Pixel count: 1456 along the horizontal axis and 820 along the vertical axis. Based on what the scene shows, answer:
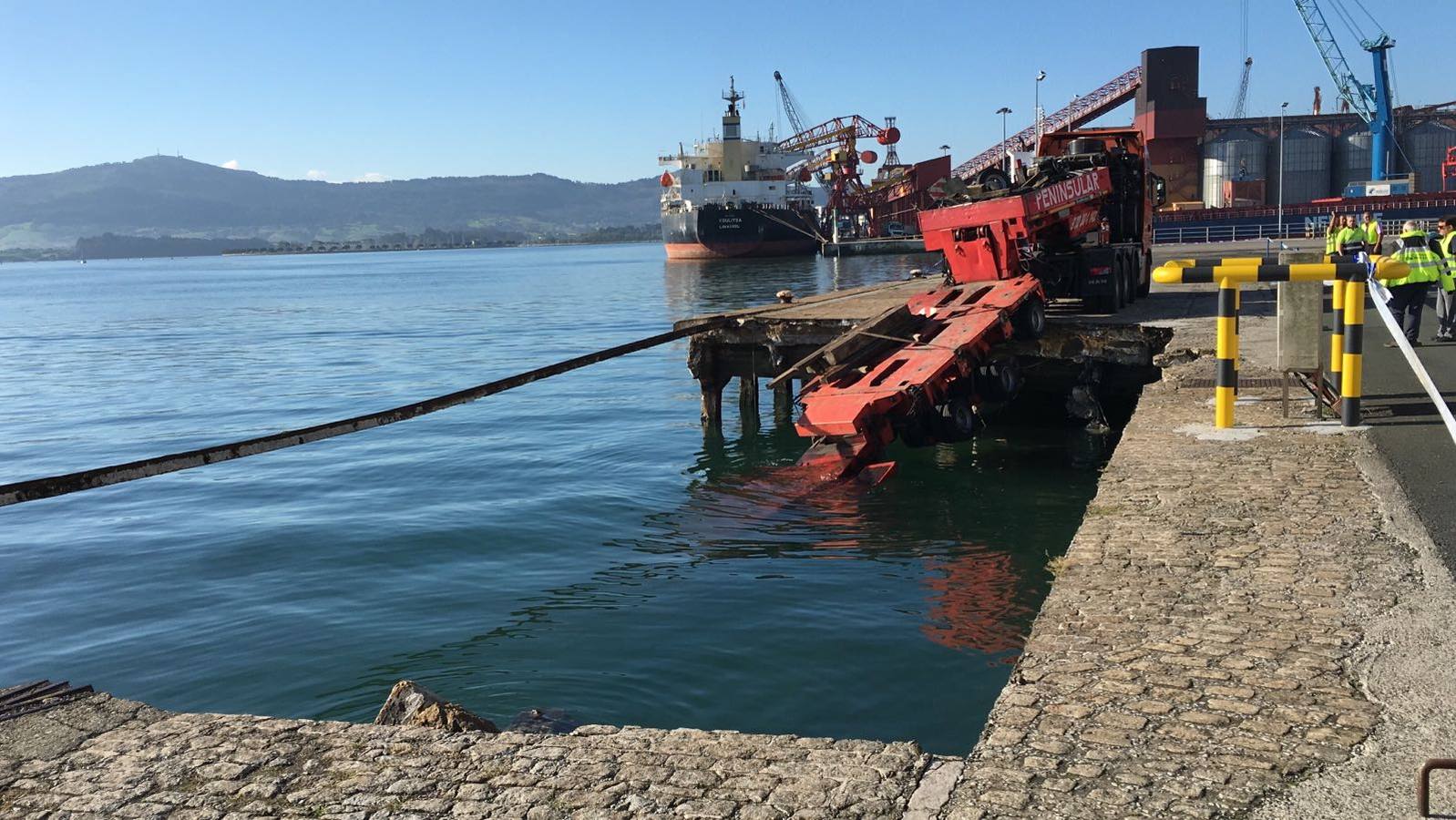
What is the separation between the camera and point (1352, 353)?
29.2 feet

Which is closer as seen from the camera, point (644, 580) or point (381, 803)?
point (381, 803)

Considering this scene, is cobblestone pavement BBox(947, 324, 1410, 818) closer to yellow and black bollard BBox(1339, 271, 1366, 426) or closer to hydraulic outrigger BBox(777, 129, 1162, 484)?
yellow and black bollard BBox(1339, 271, 1366, 426)

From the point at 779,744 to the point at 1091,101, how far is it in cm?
8449

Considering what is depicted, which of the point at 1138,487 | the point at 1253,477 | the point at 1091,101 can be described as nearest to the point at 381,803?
the point at 1138,487

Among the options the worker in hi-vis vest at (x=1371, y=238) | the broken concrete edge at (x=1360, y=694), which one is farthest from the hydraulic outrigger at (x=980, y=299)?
the worker in hi-vis vest at (x=1371, y=238)

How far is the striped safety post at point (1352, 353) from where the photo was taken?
8.88 metres

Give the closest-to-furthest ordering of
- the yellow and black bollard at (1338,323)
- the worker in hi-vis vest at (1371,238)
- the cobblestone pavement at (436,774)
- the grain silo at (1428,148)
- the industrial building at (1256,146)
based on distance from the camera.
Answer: the cobblestone pavement at (436,774) → the yellow and black bollard at (1338,323) → the worker in hi-vis vest at (1371,238) → the industrial building at (1256,146) → the grain silo at (1428,148)

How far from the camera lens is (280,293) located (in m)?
83.8

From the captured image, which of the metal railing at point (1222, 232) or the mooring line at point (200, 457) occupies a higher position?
the metal railing at point (1222, 232)

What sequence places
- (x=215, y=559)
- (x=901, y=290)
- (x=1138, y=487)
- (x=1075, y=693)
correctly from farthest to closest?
(x=901, y=290) → (x=215, y=559) → (x=1138, y=487) → (x=1075, y=693)

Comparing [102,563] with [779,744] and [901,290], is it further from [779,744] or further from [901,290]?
[901,290]

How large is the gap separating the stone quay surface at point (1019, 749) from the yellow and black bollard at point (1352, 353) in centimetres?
339

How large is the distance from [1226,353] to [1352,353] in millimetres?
959

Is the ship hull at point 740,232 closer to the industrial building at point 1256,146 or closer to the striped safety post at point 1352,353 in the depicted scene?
the industrial building at point 1256,146
